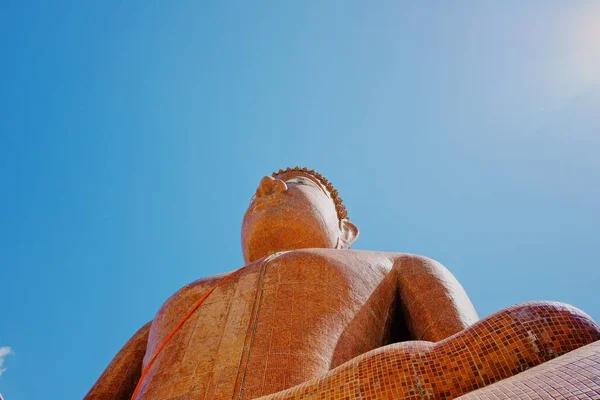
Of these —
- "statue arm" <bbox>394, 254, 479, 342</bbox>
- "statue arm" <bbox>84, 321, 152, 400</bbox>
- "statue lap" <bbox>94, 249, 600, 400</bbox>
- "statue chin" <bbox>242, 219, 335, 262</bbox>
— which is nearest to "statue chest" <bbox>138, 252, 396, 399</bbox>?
"statue lap" <bbox>94, 249, 600, 400</bbox>

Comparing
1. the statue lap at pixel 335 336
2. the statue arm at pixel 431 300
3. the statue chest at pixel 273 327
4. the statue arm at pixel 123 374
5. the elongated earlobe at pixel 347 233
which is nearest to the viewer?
the statue lap at pixel 335 336

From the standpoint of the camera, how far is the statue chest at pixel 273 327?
3615 mm

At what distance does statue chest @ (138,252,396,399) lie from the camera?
3.62 meters

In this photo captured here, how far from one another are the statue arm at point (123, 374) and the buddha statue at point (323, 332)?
1 centimetres

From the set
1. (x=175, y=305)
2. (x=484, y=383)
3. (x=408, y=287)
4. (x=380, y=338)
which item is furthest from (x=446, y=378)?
(x=175, y=305)

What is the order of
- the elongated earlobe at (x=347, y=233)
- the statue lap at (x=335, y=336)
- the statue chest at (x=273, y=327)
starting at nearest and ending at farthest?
the statue lap at (x=335, y=336), the statue chest at (x=273, y=327), the elongated earlobe at (x=347, y=233)

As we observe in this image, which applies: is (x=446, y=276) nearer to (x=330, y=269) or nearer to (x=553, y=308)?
(x=330, y=269)

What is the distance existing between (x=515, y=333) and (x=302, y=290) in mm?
2276

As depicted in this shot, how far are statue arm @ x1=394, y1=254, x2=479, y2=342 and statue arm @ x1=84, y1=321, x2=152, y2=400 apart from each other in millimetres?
2912

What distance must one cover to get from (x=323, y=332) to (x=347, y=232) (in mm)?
3509

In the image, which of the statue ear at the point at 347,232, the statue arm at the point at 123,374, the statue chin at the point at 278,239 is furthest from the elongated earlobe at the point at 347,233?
the statue arm at the point at 123,374

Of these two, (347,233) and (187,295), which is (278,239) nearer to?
(187,295)

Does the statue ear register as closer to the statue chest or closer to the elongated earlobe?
the elongated earlobe

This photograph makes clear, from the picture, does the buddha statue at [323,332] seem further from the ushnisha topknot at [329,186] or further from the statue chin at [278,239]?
the ushnisha topknot at [329,186]
